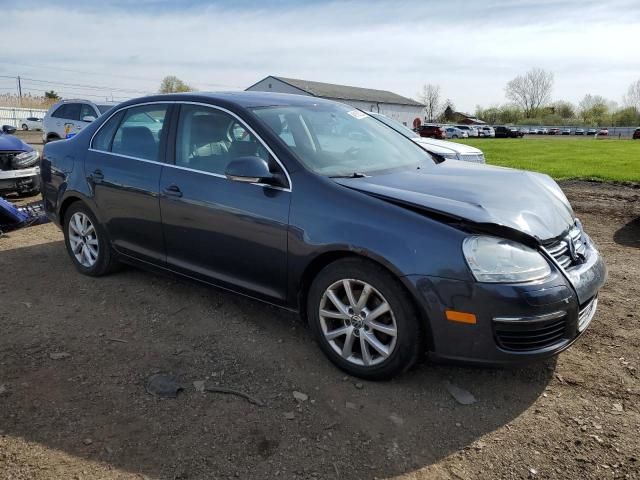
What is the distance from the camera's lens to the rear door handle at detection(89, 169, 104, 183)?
466 cm

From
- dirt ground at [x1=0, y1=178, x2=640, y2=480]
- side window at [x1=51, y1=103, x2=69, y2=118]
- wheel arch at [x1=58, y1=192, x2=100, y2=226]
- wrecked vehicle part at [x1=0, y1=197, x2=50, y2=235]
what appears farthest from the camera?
side window at [x1=51, y1=103, x2=69, y2=118]

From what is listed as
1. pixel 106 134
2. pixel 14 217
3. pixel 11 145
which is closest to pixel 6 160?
pixel 11 145

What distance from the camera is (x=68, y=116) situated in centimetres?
1565

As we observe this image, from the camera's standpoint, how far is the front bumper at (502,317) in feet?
9.12

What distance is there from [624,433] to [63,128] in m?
16.2

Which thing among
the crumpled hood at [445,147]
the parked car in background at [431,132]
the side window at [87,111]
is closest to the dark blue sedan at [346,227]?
the crumpled hood at [445,147]

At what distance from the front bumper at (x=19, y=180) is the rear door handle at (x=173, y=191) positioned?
5154mm

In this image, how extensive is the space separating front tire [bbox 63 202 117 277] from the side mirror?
1951 millimetres

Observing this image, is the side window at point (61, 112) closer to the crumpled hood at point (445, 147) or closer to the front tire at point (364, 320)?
the crumpled hood at point (445, 147)

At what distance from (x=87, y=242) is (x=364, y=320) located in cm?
312

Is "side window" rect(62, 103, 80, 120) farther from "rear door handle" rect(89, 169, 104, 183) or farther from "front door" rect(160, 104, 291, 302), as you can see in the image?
"front door" rect(160, 104, 291, 302)

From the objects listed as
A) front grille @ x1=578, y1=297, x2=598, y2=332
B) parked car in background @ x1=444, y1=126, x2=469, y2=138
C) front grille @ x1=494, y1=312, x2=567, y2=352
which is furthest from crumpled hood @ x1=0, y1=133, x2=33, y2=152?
parked car in background @ x1=444, y1=126, x2=469, y2=138

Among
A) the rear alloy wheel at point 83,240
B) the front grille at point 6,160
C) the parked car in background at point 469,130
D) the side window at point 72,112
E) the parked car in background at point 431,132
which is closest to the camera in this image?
the rear alloy wheel at point 83,240

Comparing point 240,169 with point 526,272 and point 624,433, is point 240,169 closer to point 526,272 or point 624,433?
point 526,272
